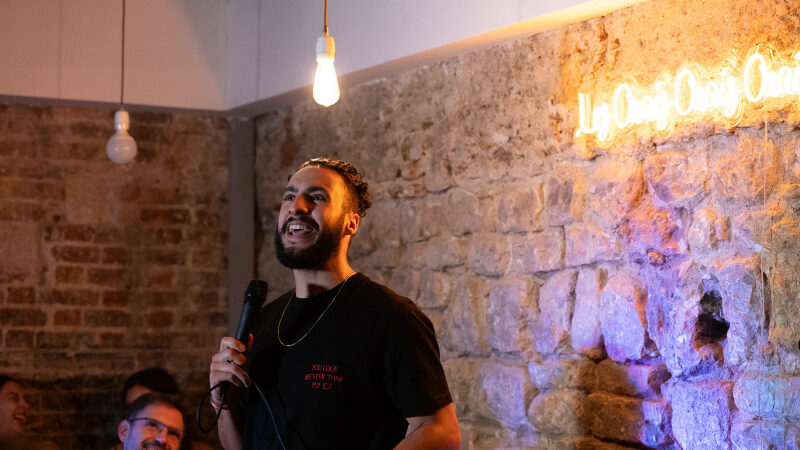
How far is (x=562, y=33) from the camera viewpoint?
13.6 feet

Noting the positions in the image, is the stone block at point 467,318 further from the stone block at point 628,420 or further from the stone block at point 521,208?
the stone block at point 628,420

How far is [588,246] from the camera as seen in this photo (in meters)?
3.95

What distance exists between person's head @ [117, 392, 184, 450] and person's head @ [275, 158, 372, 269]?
1776 millimetres

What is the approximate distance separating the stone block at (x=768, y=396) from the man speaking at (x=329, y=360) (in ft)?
3.53

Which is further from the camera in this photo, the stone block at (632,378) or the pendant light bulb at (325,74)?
the pendant light bulb at (325,74)

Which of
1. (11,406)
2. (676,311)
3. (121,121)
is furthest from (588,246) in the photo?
(11,406)

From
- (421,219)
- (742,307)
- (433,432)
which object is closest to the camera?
(433,432)

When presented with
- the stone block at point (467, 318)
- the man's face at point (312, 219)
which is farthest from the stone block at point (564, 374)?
the man's face at point (312, 219)

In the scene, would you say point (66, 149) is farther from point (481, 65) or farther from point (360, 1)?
point (481, 65)

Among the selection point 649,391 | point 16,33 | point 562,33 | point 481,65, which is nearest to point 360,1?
point 481,65

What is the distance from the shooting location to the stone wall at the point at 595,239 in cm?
327

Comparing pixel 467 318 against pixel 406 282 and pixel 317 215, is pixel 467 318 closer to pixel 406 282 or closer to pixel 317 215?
pixel 406 282

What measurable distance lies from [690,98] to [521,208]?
3.31 feet

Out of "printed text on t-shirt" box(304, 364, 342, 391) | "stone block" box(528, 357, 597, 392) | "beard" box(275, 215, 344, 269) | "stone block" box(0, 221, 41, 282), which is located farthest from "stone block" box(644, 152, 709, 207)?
"stone block" box(0, 221, 41, 282)
